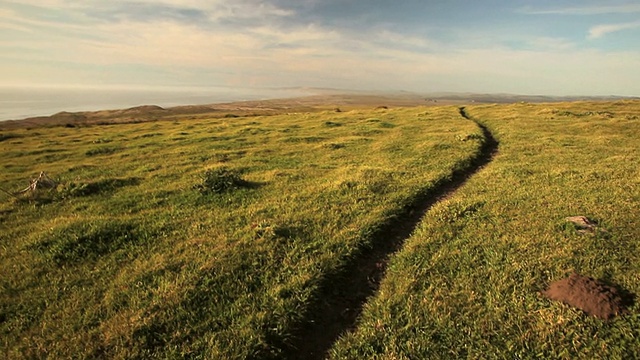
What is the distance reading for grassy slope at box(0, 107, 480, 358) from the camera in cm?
692

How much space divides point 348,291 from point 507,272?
4.03 metres

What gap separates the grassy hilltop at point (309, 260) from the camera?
6.75 m

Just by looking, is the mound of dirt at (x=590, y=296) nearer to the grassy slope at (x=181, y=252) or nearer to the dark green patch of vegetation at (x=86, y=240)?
the grassy slope at (x=181, y=252)

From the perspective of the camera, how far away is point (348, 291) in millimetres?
8602

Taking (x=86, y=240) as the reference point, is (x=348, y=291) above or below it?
below

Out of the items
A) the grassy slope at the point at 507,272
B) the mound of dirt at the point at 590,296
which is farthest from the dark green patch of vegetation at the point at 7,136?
the mound of dirt at the point at 590,296

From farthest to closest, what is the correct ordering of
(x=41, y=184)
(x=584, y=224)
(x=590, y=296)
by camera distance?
1. (x=41, y=184)
2. (x=584, y=224)
3. (x=590, y=296)

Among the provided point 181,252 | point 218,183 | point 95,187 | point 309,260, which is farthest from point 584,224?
point 95,187

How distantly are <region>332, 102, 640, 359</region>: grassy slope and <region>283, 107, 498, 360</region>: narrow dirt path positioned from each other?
14.9 inches

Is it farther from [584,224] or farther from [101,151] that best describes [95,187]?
[584,224]

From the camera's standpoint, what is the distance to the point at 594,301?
23.6 feet

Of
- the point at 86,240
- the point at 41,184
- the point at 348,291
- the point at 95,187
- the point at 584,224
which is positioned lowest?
the point at 348,291

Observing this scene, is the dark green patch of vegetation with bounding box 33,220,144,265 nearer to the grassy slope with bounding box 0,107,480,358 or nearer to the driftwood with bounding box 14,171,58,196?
the grassy slope with bounding box 0,107,480,358

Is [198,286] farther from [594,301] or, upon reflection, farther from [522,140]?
[522,140]
